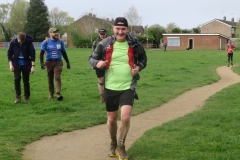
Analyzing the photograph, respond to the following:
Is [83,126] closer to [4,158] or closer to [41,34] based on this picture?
[4,158]

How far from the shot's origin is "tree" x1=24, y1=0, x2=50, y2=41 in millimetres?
79875

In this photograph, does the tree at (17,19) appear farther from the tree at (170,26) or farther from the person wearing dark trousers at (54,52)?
the person wearing dark trousers at (54,52)

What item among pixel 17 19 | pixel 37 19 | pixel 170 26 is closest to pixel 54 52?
pixel 37 19

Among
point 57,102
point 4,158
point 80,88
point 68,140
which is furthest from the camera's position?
point 80,88

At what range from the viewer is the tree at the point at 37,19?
79.9 meters

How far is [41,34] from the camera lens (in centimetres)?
8106

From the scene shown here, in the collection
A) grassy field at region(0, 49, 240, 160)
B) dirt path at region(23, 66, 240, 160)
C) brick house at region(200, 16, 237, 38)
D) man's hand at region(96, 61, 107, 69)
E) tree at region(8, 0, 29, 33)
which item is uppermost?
tree at region(8, 0, 29, 33)

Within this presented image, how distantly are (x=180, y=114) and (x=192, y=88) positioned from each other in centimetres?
563

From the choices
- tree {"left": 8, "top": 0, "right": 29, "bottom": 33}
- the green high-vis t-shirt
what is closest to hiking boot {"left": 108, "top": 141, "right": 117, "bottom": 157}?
the green high-vis t-shirt

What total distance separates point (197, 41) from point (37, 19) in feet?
102

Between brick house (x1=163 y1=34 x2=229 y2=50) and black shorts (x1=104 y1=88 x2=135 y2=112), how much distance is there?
70.2m

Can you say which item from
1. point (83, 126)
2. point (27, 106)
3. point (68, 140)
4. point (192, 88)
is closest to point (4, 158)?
point (68, 140)

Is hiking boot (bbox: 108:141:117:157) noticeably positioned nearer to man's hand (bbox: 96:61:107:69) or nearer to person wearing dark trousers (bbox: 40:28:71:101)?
man's hand (bbox: 96:61:107:69)

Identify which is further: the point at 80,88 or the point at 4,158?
the point at 80,88
